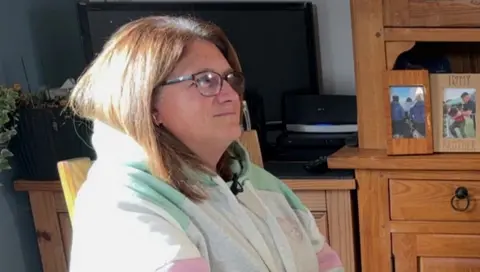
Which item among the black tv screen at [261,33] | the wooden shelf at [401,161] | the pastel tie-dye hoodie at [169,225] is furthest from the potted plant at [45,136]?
the pastel tie-dye hoodie at [169,225]

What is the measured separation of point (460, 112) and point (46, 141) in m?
1.20

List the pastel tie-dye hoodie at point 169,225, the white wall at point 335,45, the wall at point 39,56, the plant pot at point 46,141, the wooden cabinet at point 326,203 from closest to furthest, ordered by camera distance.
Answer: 1. the pastel tie-dye hoodie at point 169,225
2. the wooden cabinet at point 326,203
3. the plant pot at point 46,141
4. the wall at point 39,56
5. the white wall at point 335,45

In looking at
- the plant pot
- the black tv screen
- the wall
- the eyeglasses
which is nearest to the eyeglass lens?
the eyeglasses

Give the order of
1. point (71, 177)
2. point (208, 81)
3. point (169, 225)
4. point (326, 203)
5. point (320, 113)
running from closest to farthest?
point (169, 225) < point (208, 81) < point (71, 177) < point (326, 203) < point (320, 113)

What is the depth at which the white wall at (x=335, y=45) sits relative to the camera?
2.48 metres

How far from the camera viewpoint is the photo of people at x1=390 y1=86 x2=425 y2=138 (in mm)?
1980

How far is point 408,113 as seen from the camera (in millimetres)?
1993

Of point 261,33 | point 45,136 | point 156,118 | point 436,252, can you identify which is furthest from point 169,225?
point 261,33

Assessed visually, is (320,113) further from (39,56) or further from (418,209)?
(39,56)

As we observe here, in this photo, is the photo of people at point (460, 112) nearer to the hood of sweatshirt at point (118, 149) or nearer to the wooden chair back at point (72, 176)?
the hood of sweatshirt at point (118, 149)

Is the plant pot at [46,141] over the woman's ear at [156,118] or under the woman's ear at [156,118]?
under

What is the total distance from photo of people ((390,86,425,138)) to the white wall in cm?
51

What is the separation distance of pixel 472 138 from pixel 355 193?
1.13 ft

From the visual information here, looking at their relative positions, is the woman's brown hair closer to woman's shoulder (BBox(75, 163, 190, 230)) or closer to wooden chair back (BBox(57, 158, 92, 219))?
woman's shoulder (BBox(75, 163, 190, 230))
